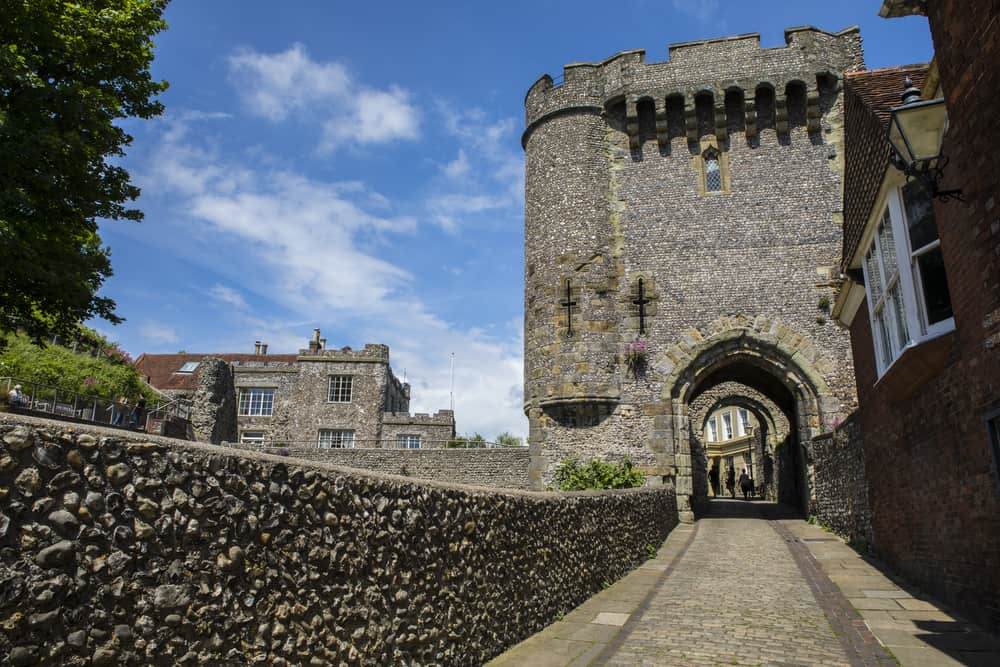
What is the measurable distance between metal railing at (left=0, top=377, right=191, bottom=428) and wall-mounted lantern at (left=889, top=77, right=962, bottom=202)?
18943mm

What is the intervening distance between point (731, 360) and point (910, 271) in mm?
11218

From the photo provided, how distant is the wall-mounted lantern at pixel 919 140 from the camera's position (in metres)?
6.01

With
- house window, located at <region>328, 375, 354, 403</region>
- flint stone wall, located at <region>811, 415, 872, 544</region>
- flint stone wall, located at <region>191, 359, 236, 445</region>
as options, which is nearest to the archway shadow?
flint stone wall, located at <region>811, 415, 872, 544</region>

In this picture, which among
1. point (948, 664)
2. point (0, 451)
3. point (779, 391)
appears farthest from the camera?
point (779, 391)

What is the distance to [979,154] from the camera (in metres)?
5.74

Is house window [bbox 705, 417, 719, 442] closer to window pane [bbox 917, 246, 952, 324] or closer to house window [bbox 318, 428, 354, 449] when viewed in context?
house window [bbox 318, 428, 354, 449]

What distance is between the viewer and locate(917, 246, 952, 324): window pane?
7039 mm

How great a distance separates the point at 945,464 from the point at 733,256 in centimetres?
1185

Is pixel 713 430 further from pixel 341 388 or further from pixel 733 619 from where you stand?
pixel 733 619

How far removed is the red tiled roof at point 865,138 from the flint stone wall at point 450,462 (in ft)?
49.2

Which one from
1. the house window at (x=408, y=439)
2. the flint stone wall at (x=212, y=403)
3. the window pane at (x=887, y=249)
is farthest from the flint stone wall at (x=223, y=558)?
the house window at (x=408, y=439)

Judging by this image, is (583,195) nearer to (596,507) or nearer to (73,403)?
(596,507)

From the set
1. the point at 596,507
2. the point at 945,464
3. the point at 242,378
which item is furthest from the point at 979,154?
the point at 242,378

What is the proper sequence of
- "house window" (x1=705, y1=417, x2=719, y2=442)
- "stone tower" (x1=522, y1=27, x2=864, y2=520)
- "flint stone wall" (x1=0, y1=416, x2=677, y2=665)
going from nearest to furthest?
"flint stone wall" (x1=0, y1=416, x2=677, y2=665)
"stone tower" (x1=522, y1=27, x2=864, y2=520)
"house window" (x1=705, y1=417, x2=719, y2=442)
